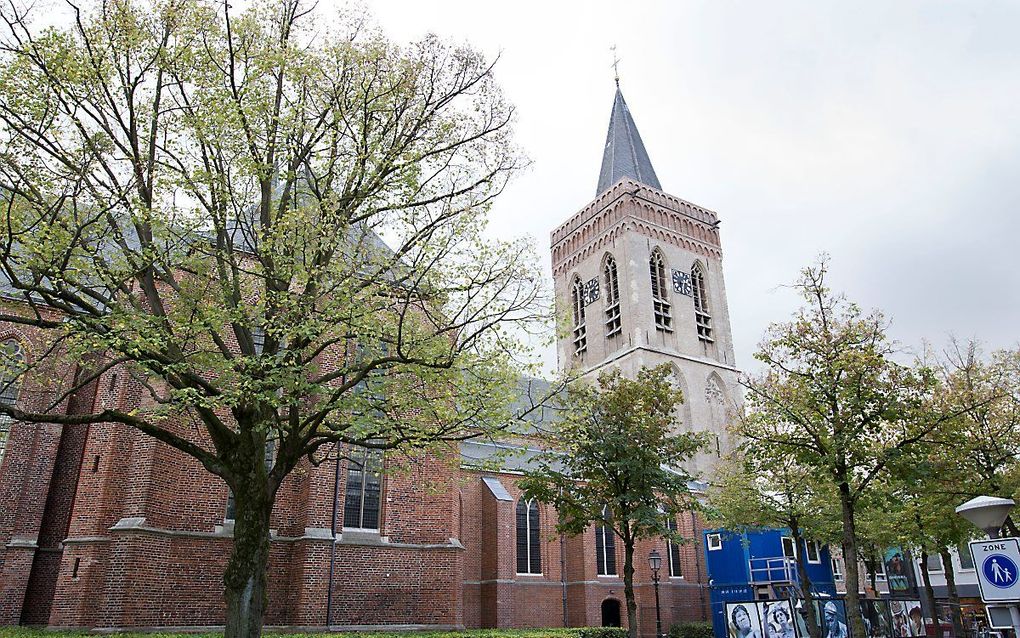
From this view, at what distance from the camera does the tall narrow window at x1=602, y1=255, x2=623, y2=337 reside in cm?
4334

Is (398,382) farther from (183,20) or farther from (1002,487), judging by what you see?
(1002,487)

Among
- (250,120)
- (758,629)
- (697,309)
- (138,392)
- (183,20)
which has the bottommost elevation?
(758,629)

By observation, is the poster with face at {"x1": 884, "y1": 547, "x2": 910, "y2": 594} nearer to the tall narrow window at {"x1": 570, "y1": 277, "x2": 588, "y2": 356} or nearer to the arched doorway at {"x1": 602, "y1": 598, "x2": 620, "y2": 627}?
the tall narrow window at {"x1": 570, "y1": 277, "x2": 588, "y2": 356}

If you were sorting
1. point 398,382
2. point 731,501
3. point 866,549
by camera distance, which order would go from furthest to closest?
point 866,549 → point 731,501 → point 398,382

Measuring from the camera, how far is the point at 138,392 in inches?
722

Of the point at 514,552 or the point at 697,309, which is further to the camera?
the point at 697,309

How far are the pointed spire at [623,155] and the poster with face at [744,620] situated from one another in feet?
103

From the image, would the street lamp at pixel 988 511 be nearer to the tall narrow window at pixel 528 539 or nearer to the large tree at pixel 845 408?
the large tree at pixel 845 408

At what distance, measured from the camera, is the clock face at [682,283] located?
4444 cm

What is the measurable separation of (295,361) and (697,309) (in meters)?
38.1

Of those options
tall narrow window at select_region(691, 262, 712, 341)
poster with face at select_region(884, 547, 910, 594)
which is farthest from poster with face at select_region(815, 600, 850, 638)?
poster with face at select_region(884, 547, 910, 594)

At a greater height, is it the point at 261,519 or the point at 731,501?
the point at 731,501

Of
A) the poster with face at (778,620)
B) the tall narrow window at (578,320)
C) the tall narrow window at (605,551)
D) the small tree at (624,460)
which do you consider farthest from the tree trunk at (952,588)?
the tall narrow window at (578,320)

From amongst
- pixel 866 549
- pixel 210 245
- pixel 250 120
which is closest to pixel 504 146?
pixel 250 120
